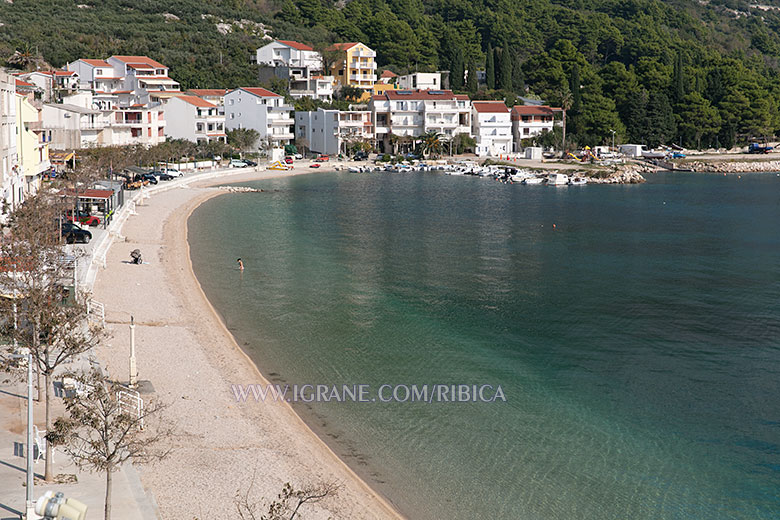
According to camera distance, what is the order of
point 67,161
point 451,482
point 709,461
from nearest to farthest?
point 451,482, point 709,461, point 67,161

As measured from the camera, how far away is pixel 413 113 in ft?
325

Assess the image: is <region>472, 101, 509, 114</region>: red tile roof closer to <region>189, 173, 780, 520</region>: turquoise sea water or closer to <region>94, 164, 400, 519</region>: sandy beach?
<region>189, 173, 780, 520</region>: turquoise sea water

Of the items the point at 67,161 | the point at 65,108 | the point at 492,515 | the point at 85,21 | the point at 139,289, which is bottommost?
the point at 492,515

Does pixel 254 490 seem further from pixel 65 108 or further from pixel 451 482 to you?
pixel 65 108

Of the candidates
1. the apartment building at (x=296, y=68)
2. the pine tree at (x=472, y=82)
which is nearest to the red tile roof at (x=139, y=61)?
the apartment building at (x=296, y=68)

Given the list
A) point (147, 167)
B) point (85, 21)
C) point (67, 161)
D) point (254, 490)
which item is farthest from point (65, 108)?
point (85, 21)

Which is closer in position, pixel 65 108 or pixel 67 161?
pixel 67 161

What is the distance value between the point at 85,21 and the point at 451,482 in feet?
378

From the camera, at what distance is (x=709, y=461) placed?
18594mm

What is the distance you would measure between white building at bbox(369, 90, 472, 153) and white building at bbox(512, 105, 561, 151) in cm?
661

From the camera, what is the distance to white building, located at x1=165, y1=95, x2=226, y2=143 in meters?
85.1

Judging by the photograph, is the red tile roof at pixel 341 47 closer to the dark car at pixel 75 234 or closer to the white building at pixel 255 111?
the white building at pixel 255 111

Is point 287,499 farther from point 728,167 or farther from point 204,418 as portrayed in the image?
point 728,167

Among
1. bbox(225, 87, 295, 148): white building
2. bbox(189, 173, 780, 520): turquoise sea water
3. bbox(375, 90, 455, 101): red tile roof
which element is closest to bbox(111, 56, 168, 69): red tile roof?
bbox(225, 87, 295, 148): white building
